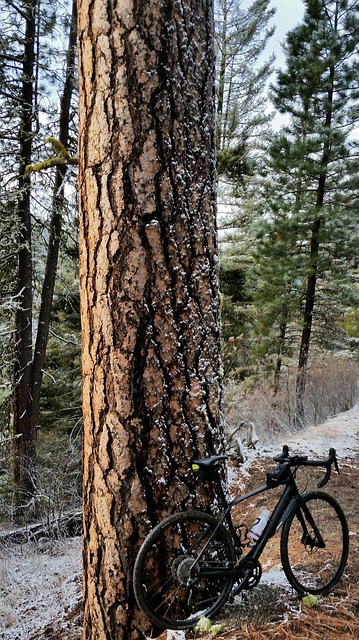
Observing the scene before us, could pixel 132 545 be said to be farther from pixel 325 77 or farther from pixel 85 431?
pixel 325 77

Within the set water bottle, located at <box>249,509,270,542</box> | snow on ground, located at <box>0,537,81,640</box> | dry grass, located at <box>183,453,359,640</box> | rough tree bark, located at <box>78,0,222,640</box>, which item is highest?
rough tree bark, located at <box>78,0,222,640</box>

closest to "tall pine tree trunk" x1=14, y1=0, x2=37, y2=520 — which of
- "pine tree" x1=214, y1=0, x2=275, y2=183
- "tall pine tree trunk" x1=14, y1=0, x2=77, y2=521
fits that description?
"tall pine tree trunk" x1=14, y1=0, x2=77, y2=521

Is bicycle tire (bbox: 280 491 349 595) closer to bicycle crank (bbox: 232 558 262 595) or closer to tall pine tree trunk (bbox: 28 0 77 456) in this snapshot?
bicycle crank (bbox: 232 558 262 595)

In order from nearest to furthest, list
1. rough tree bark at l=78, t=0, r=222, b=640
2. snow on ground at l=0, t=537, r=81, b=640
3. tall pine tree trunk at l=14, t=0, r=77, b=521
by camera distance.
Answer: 1. rough tree bark at l=78, t=0, r=222, b=640
2. snow on ground at l=0, t=537, r=81, b=640
3. tall pine tree trunk at l=14, t=0, r=77, b=521

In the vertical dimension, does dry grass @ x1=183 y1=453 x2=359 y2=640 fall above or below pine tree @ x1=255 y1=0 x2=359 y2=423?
below

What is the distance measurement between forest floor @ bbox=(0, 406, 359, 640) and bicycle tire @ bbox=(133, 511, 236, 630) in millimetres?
80

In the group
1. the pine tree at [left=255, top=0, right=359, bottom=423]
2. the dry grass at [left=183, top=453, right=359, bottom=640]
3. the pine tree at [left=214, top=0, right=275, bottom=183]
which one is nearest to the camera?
the dry grass at [left=183, top=453, right=359, bottom=640]

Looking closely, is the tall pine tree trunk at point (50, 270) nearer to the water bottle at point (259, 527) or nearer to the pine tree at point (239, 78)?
the pine tree at point (239, 78)

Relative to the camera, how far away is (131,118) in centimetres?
165

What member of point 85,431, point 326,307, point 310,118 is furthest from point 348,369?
point 85,431

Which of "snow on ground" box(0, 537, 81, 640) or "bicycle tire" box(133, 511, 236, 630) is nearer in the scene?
"bicycle tire" box(133, 511, 236, 630)

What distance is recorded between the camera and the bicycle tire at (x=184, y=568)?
63.0 inches

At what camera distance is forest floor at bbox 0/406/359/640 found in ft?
5.15

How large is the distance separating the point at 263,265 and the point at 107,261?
30.3ft
